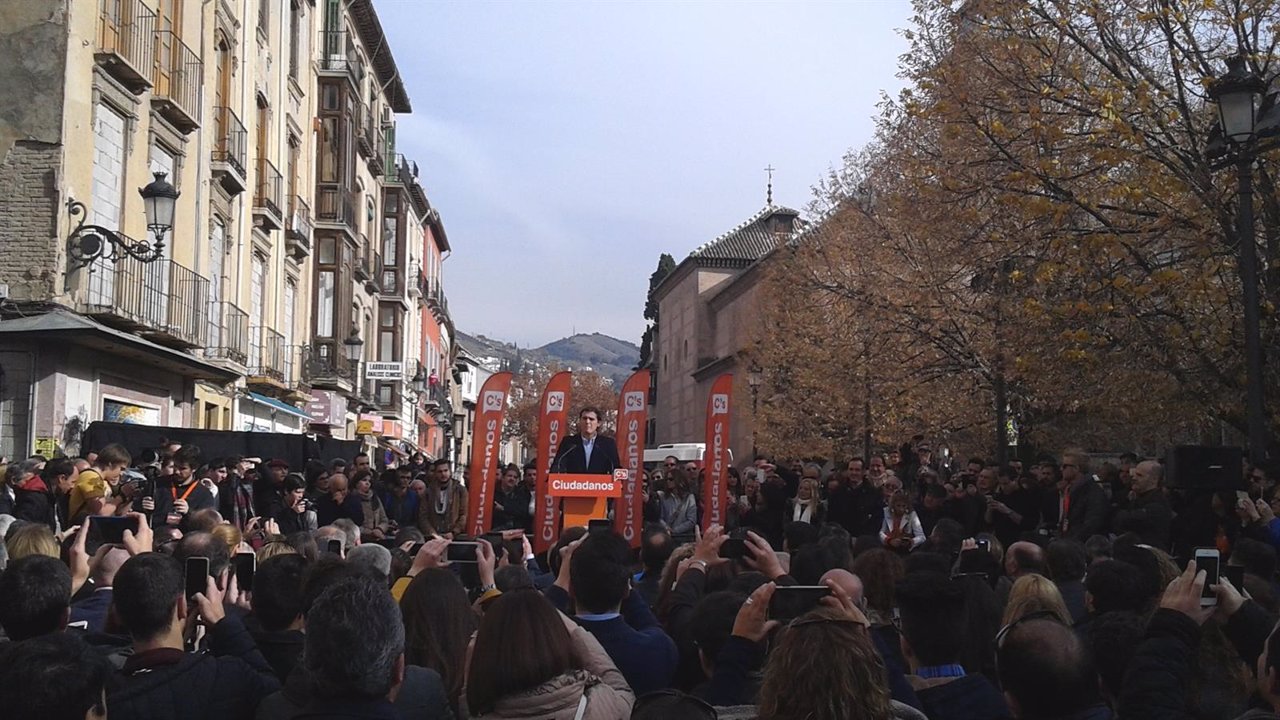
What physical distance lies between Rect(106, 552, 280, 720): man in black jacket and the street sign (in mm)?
35724

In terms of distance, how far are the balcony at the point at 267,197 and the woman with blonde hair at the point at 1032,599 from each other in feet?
86.8

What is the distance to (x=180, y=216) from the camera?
2350 centimetres

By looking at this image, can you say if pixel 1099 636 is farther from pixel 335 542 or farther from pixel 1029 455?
pixel 1029 455

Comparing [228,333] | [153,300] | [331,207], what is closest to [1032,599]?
[153,300]

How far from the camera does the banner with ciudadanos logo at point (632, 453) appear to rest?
14812 millimetres

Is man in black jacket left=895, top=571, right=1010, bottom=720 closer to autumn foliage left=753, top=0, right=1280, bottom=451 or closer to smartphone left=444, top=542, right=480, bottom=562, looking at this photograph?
smartphone left=444, top=542, right=480, bottom=562

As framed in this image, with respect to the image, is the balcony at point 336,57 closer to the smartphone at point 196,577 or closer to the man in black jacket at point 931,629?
the smartphone at point 196,577

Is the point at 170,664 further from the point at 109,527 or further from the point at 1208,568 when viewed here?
the point at 1208,568

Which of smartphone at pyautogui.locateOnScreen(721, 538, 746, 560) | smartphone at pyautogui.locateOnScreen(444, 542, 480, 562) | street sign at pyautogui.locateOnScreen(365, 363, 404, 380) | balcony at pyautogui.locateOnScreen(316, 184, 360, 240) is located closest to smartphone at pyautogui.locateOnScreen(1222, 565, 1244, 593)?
smartphone at pyautogui.locateOnScreen(721, 538, 746, 560)

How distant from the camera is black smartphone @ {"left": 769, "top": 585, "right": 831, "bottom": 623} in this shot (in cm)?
436

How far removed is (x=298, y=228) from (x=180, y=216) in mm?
11281

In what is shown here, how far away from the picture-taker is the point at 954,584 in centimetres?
470

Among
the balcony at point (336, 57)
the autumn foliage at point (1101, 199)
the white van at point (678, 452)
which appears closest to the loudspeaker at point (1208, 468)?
the autumn foliage at point (1101, 199)

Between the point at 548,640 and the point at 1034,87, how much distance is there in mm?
14793
